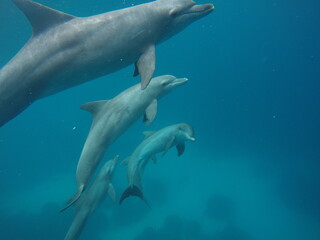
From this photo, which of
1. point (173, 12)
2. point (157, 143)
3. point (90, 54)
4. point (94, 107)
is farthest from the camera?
point (157, 143)

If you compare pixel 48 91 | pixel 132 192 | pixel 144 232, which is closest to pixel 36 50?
pixel 48 91

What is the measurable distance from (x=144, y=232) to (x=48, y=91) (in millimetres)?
11917

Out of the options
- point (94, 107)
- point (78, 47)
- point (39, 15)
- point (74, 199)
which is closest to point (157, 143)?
point (94, 107)

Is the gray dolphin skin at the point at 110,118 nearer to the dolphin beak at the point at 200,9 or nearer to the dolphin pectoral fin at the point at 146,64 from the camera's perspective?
the dolphin pectoral fin at the point at 146,64

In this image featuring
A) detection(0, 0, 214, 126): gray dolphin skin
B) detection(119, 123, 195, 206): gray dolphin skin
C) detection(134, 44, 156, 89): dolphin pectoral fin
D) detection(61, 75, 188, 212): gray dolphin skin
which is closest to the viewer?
detection(0, 0, 214, 126): gray dolphin skin

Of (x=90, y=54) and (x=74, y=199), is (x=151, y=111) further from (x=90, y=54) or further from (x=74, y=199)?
(x=74, y=199)

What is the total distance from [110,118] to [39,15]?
2.68 metres

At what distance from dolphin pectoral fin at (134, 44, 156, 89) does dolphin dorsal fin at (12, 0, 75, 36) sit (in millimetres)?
1720

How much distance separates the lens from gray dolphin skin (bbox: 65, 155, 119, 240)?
8.15 meters

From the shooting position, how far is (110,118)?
634 centimetres

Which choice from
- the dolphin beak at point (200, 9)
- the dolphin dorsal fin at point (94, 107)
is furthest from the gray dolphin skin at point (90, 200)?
the dolphin beak at point (200, 9)

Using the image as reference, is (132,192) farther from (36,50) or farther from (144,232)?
(144,232)

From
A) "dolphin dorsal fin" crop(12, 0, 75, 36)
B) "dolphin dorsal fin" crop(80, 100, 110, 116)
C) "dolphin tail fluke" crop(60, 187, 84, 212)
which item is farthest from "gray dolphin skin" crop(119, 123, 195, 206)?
"dolphin dorsal fin" crop(12, 0, 75, 36)

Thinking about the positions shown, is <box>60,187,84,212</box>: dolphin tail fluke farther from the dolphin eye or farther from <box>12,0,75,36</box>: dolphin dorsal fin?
the dolphin eye
